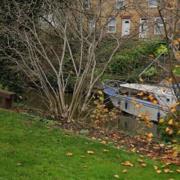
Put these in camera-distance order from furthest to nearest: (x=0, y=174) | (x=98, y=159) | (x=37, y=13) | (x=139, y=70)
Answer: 1. (x=139, y=70)
2. (x=37, y=13)
3. (x=98, y=159)
4. (x=0, y=174)

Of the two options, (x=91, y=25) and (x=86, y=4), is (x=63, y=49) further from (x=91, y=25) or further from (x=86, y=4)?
(x=86, y=4)

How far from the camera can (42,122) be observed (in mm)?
A: 11000

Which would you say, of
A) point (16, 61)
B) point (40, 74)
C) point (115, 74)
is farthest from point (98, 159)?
point (115, 74)

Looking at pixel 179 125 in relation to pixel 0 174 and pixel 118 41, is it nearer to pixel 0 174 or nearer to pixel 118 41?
pixel 0 174

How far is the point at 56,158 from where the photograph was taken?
8.05 metres

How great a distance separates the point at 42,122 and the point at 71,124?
3.03ft

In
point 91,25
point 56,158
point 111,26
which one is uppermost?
point 111,26

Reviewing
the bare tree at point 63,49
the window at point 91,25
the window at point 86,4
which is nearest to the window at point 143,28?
the bare tree at point 63,49

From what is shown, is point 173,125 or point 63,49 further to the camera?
point 63,49

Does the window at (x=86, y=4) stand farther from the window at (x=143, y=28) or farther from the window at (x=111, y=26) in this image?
the window at (x=143, y=28)

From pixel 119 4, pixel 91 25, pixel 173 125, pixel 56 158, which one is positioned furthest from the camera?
pixel 119 4

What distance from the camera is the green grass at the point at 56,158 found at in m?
7.25

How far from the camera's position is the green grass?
23.8ft

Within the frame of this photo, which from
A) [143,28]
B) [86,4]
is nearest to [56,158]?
[86,4]
